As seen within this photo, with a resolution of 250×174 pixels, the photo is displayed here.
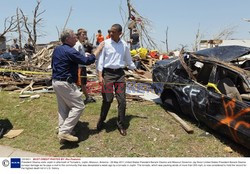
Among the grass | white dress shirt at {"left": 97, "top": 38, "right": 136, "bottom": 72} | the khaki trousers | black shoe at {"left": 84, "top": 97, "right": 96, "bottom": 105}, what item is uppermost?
white dress shirt at {"left": 97, "top": 38, "right": 136, "bottom": 72}

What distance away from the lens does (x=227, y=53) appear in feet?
18.9

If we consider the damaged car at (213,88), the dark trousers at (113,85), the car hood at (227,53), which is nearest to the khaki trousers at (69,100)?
the dark trousers at (113,85)

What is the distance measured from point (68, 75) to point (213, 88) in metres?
2.65

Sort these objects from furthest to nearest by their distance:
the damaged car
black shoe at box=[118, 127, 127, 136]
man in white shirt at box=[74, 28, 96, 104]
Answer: man in white shirt at box=[74, 28, 96, 104] < black shoe at box=[118, 127, 127, 136] < the damaged car

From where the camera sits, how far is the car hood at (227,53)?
18.3ft

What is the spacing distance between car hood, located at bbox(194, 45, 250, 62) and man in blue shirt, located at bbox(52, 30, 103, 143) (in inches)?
102

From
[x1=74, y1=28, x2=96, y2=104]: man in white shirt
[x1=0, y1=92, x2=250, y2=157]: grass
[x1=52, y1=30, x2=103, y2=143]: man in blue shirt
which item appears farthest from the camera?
[x1=74, y1=28, x2=96, y2=104]: man in white shirt

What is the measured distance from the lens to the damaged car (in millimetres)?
4539

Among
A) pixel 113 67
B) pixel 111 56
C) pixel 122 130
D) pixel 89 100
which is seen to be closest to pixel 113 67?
pixel 113 67

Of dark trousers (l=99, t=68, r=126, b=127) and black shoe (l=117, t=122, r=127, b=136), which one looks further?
black shoe (l=117, t=122, r=127, b=136)

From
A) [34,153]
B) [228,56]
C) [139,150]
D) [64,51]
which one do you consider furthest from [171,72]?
[34,153]

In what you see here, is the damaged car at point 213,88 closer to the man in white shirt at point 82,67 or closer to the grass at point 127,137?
the grass at point 127,137

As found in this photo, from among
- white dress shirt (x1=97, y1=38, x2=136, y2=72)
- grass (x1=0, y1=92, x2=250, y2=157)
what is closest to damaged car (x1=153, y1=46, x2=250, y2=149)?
grass (x1=0, y1=92, x2=250, y2=157)

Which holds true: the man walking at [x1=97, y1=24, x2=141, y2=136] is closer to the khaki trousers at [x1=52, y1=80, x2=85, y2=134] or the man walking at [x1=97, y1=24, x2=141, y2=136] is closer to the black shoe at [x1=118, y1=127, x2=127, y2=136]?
the black shoe at [x1=118, y1=127, x2=127, y2=136]
